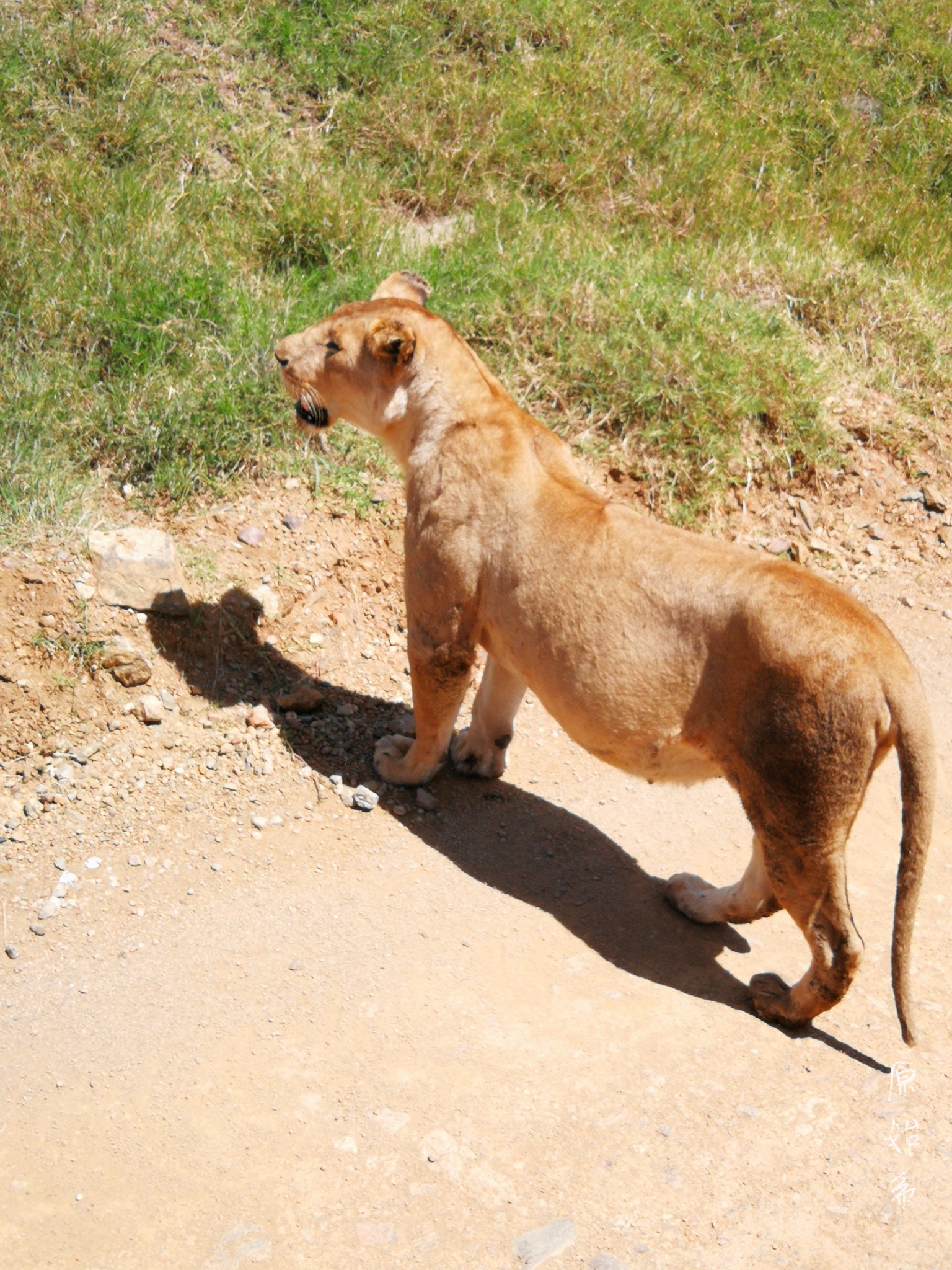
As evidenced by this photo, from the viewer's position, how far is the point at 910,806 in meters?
4.11

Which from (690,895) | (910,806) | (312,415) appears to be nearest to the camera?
(910,806)

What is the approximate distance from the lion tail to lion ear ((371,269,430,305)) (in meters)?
3.22

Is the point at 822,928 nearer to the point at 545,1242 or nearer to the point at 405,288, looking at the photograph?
the point at 545,1242

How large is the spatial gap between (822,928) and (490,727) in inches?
77.2

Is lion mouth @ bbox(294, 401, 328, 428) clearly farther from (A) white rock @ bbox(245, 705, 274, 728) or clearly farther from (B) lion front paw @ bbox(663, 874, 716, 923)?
(B) lion front paw @ bbox(663, 874, 716, 923)

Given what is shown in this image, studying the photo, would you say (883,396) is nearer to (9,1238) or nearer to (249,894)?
(249,894)

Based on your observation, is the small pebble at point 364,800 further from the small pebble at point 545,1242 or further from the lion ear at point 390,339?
the small pebble at point 545,1242

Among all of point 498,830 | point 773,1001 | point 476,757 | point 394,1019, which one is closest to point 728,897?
point 773,1001

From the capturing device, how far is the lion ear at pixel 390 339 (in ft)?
16.9

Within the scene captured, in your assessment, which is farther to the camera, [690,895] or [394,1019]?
[690,895]

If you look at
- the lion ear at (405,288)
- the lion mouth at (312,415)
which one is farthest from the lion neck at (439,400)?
the lion ear at (405,288)

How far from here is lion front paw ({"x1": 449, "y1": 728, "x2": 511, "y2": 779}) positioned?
19.1 ft

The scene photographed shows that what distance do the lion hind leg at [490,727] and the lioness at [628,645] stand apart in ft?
0.04

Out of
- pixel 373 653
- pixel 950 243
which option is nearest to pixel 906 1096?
pixel 373 653
